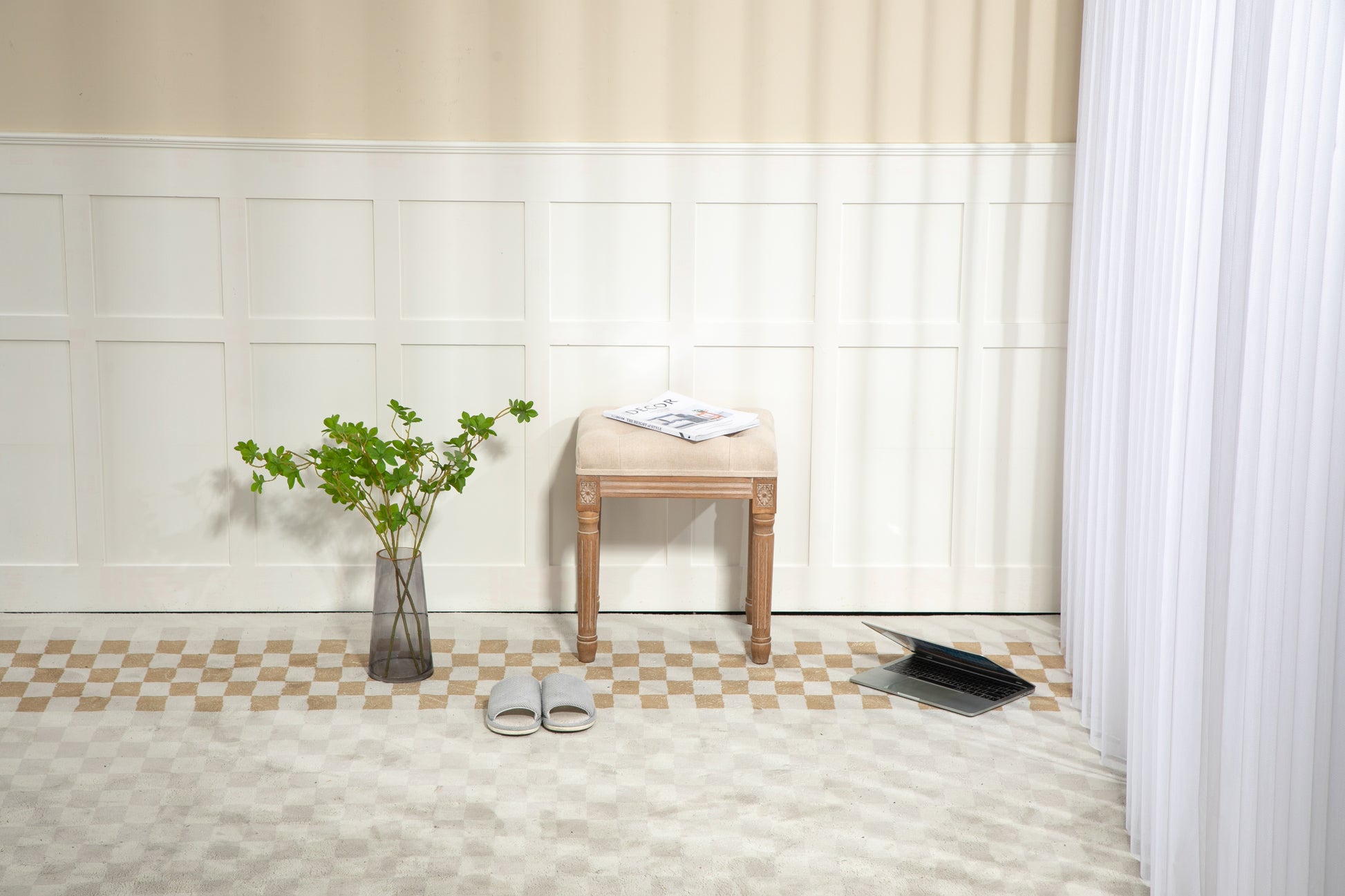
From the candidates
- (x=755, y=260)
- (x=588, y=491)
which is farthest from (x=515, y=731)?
(x=755, y=260)

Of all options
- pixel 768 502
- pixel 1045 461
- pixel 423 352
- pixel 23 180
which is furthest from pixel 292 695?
pixel 1045 461

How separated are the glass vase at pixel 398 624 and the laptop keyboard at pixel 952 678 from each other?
1152 mm

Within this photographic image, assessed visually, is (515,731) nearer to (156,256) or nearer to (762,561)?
(762,561)

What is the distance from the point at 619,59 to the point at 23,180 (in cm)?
156

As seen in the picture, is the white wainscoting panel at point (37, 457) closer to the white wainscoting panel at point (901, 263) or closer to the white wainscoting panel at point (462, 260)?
the white wainscoting panel at point (462, 260)

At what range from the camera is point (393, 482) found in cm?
303

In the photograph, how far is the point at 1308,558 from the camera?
1633 millimetres

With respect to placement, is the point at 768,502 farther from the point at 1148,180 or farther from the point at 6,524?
the point at 6,524

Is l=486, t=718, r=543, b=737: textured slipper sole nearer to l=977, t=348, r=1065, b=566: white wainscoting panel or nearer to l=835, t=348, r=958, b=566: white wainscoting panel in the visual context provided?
l=835, t=348, r=958, b=566: white wainscoting panel

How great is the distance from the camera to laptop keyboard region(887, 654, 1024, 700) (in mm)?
2922

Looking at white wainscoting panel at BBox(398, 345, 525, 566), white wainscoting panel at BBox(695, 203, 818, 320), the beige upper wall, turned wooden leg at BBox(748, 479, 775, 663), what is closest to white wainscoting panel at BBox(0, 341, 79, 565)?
the beige upper wall

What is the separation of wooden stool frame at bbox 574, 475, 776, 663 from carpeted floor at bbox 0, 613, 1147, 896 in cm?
10

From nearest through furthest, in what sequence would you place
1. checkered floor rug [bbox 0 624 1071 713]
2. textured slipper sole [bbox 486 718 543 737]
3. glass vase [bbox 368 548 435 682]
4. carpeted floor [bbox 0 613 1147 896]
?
1. carpeted floor [bbox 0 613 1147 896]
2. textured slipper sole [bbox 486 718 543 737]
3. checkered floor rug [bbox 0 624 1071 713]
4. glass vase [bbox 368 548 435 682]

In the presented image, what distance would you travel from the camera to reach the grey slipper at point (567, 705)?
2709 millimetres
